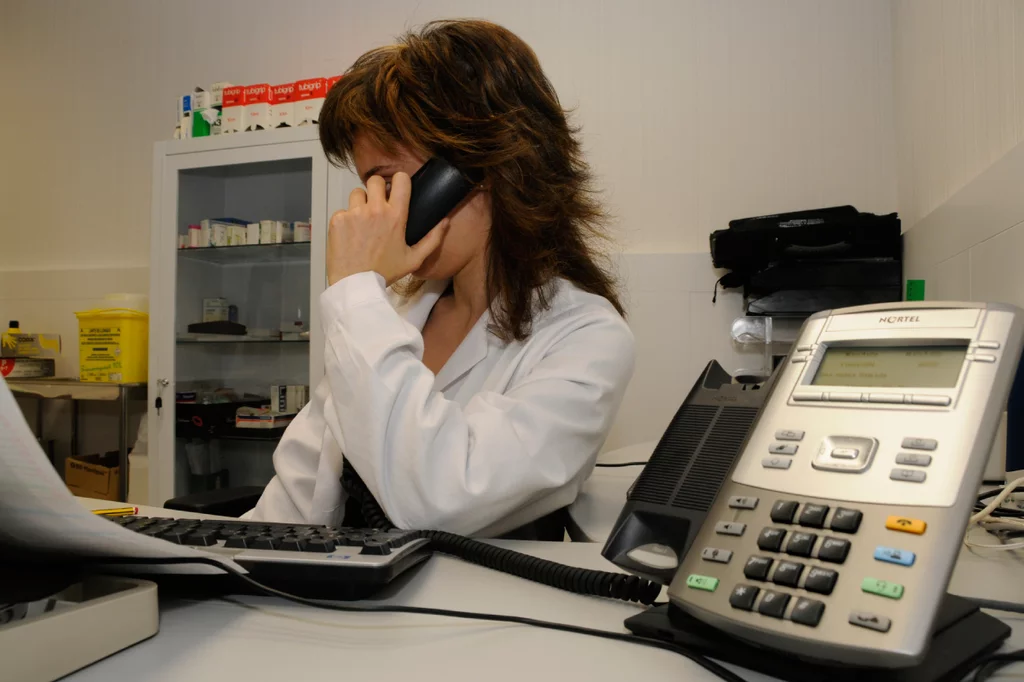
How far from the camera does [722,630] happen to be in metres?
0.38

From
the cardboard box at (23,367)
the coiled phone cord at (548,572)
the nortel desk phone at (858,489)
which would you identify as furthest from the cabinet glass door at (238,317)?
the nortel desk phone at (858,489)

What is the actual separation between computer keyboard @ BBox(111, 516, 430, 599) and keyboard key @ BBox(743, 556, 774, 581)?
0.25m

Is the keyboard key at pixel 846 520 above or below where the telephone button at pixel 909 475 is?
below

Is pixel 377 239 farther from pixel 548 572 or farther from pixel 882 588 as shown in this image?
pixel 882 588

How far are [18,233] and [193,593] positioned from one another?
3.66 meters

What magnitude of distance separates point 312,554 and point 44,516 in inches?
6.9

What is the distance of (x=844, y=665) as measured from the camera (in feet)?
1.15

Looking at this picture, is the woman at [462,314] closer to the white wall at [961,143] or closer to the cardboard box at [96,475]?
the white wall at [961,143]

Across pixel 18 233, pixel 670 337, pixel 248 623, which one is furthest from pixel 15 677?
pixel 18 233

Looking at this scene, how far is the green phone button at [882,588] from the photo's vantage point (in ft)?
1.11

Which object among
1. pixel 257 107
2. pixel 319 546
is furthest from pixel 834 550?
pixel 257 107

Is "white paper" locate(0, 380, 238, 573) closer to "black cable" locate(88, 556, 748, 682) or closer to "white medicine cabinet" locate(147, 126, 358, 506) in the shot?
"black cable" locate(88, 556, 748, 682)

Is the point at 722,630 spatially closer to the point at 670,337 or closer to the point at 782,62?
the point at 670,337

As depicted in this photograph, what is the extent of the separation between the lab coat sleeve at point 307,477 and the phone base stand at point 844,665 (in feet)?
2.07
